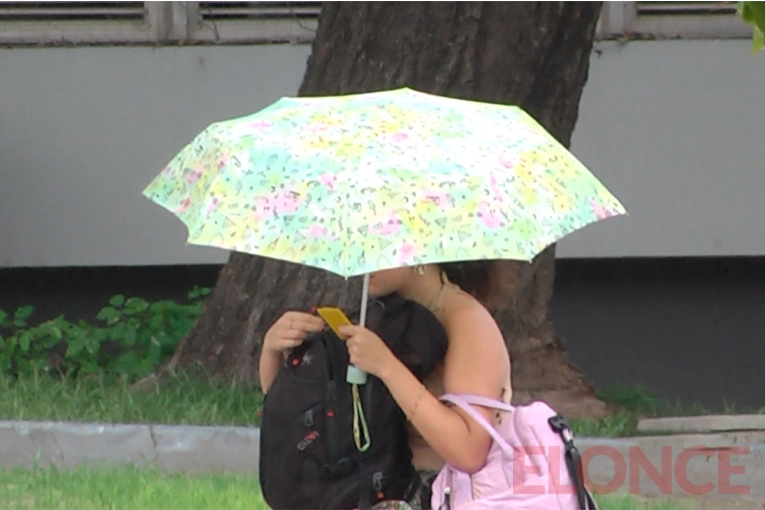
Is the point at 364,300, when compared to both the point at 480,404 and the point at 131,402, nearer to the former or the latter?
the point at 480,404

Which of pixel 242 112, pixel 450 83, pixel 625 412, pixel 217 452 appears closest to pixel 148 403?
pixel 217 452

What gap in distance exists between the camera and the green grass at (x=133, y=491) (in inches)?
176

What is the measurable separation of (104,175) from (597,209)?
17.8 feet

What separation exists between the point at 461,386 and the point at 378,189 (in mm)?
506

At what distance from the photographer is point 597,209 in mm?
2740

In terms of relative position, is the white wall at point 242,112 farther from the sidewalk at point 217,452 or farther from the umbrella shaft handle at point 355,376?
the umbrella shaft handle at point 355,376

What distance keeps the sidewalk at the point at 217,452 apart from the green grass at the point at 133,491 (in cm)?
13

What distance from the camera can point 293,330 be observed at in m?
2.92

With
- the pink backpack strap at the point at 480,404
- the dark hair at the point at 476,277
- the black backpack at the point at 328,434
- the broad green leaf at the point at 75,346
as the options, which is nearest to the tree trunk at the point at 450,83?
the broad green leaf at the point at 75,346

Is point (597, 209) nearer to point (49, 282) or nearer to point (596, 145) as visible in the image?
point (596, 145)

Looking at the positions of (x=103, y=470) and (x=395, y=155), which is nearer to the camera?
(x=395, y=155)

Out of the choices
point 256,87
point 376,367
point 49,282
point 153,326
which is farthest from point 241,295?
point 376,367

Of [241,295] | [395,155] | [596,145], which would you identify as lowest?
[241,295]

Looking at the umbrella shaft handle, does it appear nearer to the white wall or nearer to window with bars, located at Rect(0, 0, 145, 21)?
the white wall
